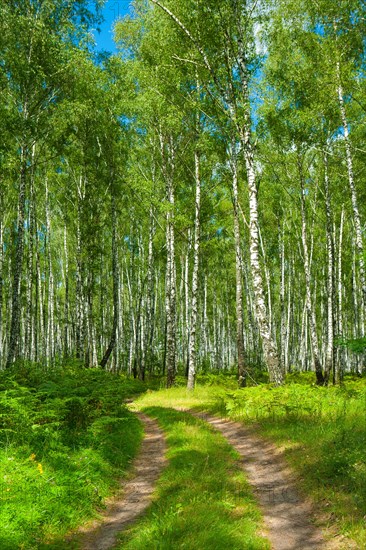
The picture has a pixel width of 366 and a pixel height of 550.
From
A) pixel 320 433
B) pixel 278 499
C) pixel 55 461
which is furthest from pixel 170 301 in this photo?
pixel 278 499

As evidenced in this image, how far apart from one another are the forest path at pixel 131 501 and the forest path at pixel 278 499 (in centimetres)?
165

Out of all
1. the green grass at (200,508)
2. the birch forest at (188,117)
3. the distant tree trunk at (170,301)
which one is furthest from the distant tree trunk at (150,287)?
the green grass at (200,508)

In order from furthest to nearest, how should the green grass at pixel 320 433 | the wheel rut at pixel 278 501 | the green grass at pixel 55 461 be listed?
the green grass at pixel 320 433, the green grass at pixel 55 461, the wheel rut at pixel 278 501

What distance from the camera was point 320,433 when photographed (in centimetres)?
841

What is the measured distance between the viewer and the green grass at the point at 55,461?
5164mm

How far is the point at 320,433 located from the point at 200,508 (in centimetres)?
397

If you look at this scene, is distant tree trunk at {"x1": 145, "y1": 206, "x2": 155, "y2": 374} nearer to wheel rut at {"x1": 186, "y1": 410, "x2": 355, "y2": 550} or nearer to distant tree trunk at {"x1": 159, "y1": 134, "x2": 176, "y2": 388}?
distant tree trunk at {"x1": 159, "y1": 134, "x2": 176, "y2": 388}

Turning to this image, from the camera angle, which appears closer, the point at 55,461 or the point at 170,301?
the point at 55,461

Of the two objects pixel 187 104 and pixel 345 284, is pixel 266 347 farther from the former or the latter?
pixel 345 284

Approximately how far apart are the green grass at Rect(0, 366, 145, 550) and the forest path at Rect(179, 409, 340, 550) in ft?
7.73

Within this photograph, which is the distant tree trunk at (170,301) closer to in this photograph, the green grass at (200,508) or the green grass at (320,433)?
the green grass at (320,433)

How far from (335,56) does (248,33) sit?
3.61m

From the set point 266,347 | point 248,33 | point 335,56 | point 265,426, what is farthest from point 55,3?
point 265,426

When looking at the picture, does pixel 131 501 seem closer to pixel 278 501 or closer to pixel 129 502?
pixel 129 502
